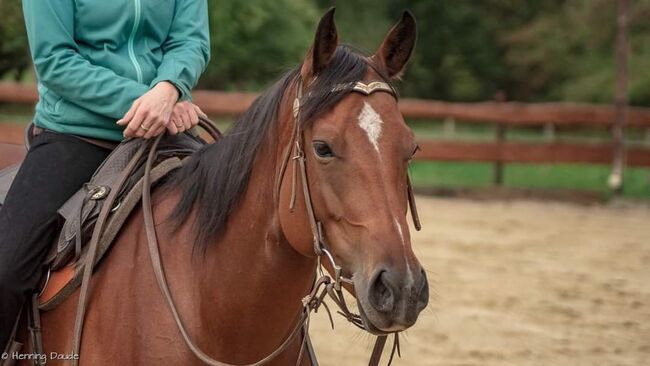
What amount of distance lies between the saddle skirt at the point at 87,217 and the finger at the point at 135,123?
0.47 feet

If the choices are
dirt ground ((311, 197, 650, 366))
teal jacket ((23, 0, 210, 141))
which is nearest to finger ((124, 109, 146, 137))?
teal jacket ((23, 0, 210, 141))

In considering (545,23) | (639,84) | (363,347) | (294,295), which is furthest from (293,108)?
(545,23)

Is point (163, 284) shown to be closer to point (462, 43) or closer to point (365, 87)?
point (365, 87)

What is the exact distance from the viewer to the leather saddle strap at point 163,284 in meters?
2.83

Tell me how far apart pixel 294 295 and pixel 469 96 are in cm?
3886

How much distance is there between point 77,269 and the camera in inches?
120

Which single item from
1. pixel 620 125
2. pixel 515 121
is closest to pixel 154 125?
pixel 515 121

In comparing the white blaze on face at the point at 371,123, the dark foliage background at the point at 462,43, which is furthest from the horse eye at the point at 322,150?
the dark foliage background at the point at 462,43

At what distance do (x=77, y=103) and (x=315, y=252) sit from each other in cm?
111

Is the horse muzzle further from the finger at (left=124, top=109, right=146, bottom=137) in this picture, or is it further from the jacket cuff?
the jacket cuff

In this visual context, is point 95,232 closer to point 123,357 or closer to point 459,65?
point 123,357

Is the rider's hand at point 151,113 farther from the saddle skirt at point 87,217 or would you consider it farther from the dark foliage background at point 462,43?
the dark foliage background at point 462,43

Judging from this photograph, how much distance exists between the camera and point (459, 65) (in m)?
41.9

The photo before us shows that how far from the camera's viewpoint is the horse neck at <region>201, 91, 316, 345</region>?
2822 millimetres
